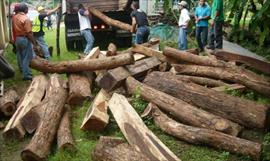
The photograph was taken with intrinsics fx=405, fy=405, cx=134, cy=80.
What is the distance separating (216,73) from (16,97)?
455cm

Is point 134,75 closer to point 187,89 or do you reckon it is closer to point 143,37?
point 187,89

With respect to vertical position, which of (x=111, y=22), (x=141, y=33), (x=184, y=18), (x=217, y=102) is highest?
(x=184, y=18)

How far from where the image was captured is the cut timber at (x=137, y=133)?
5.70 meters

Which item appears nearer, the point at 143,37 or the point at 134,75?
the point at 134,75

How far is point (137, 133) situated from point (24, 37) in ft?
19.3

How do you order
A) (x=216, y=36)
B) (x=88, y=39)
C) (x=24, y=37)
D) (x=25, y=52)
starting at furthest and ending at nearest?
(x=88, y=39)
(x=216, y=36)
(x=25, y=52)
(x=24, y=37)

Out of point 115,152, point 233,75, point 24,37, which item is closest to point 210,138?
point 115,152

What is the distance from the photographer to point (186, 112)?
286 inches

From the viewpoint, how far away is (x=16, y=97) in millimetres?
9016

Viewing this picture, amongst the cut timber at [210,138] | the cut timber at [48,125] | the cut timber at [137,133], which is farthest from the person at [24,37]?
the cut timber at [210,138]

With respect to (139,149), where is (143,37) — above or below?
above

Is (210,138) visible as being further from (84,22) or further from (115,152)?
(84,22)

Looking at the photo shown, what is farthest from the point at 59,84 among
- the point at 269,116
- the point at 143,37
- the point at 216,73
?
the point at 143,37

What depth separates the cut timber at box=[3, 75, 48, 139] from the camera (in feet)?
23.6
